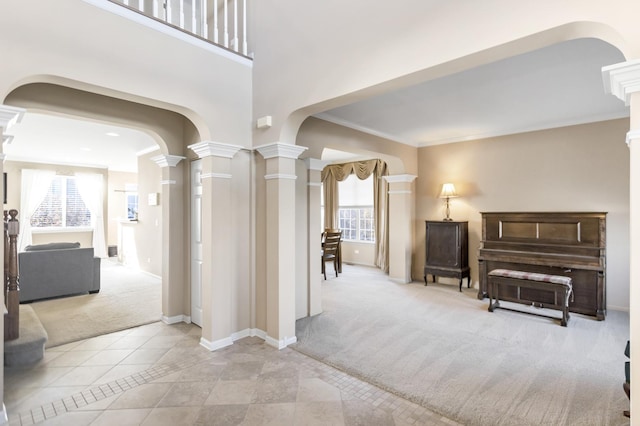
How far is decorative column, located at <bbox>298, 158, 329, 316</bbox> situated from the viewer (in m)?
4.18

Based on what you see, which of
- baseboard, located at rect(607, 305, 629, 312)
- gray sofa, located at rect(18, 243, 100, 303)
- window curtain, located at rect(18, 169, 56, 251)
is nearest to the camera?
baseboard, located at rect(607, 305, 629, 312)

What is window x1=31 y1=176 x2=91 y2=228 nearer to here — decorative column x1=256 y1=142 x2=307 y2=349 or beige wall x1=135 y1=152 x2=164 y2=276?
beige wall x1=135 y1=152 x2=164 y2=276

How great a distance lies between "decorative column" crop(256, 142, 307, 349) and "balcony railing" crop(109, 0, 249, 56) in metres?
1.17

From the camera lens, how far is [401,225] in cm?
620

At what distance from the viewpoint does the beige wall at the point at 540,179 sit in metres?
4.48

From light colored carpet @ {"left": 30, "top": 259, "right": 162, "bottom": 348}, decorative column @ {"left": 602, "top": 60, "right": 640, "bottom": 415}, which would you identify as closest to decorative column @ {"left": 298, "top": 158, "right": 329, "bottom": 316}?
light colored carpet @ {"left": 30, "top": 259, "right": 162, "bottom": 348}

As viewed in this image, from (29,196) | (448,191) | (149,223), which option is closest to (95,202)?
(29,196)

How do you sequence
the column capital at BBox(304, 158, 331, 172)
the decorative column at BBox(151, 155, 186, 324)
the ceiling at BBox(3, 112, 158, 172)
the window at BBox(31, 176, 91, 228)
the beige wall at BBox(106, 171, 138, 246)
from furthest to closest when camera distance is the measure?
1. the beige wall at BBox(106, 171, 138, 246)
2. the window at BBox(31, 176, 91, 228)
3. the ceiling at BBox(3, 112, 158, 172)
4. the column capital at BBox(304, 158, 331, 172)
5. the decorative column at BBox(151, 155, 186, 324)

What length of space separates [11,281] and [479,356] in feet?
14.5

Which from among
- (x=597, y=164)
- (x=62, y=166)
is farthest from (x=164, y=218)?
(x=62, y=166)

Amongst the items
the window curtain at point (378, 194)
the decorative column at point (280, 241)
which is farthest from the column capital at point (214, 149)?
the window curtain at point (378, 194)

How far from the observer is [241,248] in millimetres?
3521

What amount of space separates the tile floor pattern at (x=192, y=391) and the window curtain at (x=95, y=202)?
7157 millimetres

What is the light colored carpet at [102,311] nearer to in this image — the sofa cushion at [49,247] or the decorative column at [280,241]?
the sofa cushion at [49,247]
